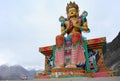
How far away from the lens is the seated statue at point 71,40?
12.3 m

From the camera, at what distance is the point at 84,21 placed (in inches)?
535

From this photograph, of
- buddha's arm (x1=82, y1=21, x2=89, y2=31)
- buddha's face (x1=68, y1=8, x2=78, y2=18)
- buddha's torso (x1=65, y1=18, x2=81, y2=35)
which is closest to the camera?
buddha's arm (x1=82, y1=21, x2=89, y2=31)

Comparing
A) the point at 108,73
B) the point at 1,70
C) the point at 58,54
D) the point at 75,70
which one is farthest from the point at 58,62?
the point at 1,70

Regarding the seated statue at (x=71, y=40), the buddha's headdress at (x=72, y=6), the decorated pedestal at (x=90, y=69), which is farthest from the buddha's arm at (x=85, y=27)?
the buddha's headdress at (x=72, y=6)

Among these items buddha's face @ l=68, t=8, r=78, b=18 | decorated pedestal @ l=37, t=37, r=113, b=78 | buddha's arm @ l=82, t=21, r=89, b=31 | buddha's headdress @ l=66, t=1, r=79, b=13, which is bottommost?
decorated pedestal @ l=37, t=37, r=113, b=78

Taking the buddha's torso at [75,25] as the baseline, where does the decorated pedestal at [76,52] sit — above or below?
below

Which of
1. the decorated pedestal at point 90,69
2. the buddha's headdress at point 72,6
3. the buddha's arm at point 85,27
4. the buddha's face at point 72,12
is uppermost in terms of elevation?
the buddha's headdress at point 72,6

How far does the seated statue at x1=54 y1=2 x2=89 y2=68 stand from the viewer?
12.3 m

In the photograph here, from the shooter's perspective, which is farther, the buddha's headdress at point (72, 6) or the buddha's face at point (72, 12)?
the buddha's headdress at point (72, 6)

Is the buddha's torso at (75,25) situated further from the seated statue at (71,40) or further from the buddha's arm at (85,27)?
the buddha's arm at (85,27)

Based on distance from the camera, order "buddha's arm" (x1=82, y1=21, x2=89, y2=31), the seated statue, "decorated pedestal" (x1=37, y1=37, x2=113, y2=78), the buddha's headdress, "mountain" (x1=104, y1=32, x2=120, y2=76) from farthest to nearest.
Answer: "mountain" (x1=104, y1=32, x2=120, y2=76)
the buddha's headdress
"buddha's arm" (x1=82, y1=21, x2=89, y2=31)
the seated statue
"decorated pedestal" (x1=37, y1=37, x2=113, y2=78)

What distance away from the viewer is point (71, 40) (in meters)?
12.8

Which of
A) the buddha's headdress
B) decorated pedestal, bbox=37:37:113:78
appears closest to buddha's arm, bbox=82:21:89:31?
decorated pedestal, bbox=37:37:113:78

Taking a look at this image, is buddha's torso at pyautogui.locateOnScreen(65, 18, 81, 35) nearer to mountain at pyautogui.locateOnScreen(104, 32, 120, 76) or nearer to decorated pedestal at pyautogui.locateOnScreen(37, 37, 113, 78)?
decorated pedestal at pyautogui.locateOnScreen(37, 37, 113, 78)
